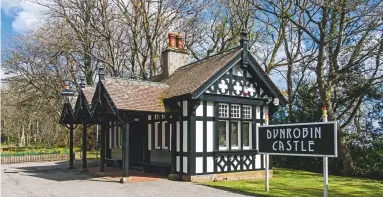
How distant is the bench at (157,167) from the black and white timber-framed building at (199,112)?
4 cm

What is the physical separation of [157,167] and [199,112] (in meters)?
3.59

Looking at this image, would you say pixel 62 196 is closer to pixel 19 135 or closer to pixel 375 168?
pixel 375 168

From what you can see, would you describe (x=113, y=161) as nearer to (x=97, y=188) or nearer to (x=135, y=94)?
(x=135, y=94)

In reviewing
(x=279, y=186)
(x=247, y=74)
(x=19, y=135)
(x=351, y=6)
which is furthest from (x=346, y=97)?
(x=19, y=135)

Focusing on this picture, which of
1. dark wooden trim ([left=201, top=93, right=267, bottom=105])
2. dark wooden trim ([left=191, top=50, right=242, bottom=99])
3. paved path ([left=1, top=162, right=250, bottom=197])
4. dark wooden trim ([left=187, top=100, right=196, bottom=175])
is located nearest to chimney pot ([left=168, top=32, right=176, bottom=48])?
dark wooden trim ([left=191, top=50, right=242, bottom=99])

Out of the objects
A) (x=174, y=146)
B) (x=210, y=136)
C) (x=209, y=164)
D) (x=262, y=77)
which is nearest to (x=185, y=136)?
(x=174, y=146)

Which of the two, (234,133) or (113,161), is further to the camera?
(113,161)

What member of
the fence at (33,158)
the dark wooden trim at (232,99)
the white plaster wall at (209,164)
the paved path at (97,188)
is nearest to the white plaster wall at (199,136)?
the white plaster wall at (209,164)

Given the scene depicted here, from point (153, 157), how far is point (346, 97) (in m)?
10.7

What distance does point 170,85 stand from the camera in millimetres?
17531

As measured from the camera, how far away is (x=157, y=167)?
16.7 meters

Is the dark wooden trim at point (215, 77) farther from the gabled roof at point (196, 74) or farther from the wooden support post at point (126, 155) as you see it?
the wooden support post at point (126, 155)

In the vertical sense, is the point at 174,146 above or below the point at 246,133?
below

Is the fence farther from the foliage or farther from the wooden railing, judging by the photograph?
the foliage
